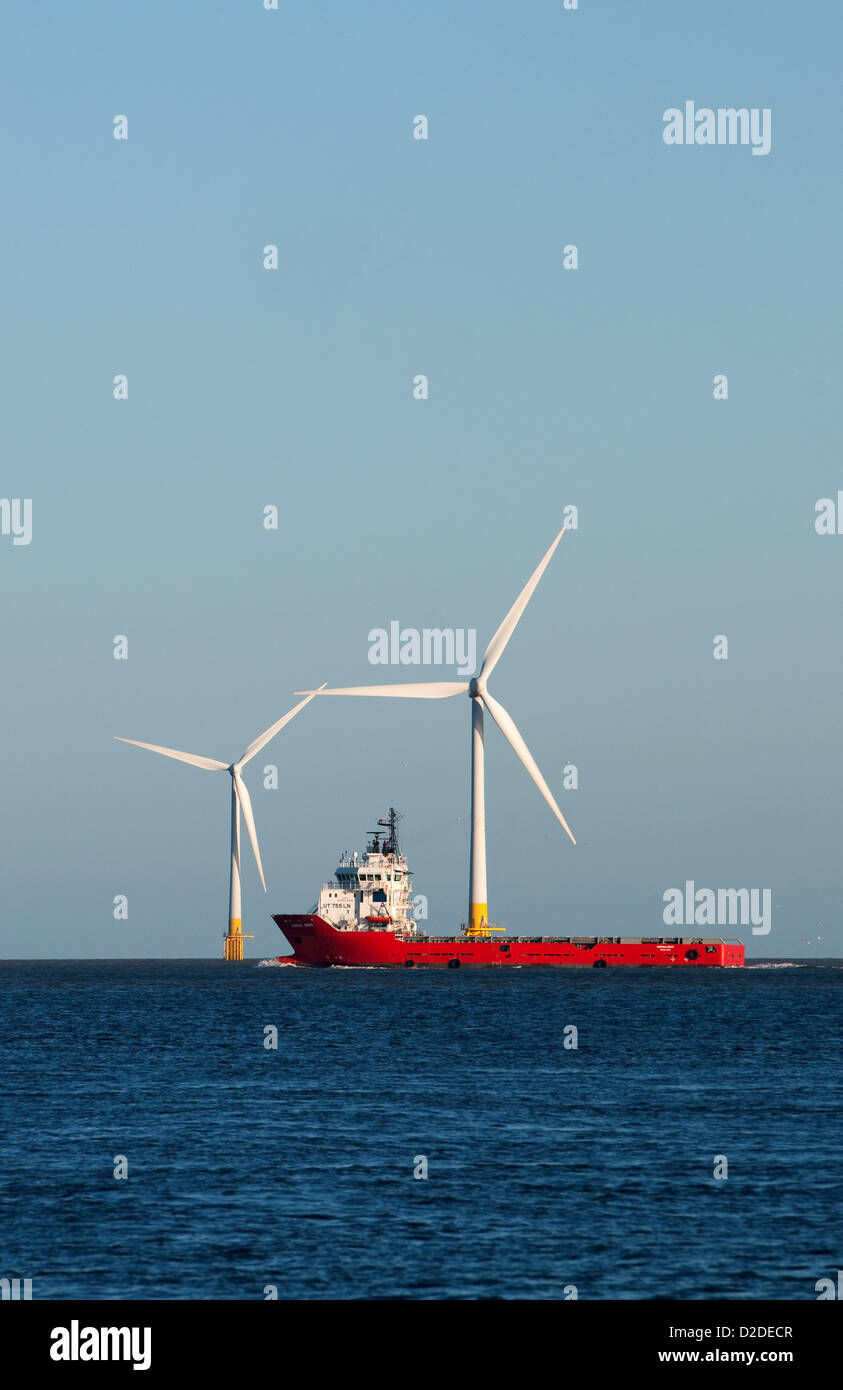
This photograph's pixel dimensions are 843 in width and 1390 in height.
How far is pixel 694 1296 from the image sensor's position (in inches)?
1438

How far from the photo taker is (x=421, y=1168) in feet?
173

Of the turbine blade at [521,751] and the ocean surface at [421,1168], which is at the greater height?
the turbine blade at [521,751]

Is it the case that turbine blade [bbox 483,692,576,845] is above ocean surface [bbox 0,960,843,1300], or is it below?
above

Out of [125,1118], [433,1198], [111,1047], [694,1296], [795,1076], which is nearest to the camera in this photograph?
[694,1296]

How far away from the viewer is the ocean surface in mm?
39094

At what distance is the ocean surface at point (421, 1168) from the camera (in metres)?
39.1

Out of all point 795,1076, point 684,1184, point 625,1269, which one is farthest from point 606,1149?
point 795,1076

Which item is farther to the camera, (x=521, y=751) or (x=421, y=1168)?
(x=521, y=751)

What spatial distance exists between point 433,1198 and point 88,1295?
1392cm

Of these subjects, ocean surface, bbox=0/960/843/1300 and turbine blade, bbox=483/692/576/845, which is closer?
ocean surface, bbox=0/960/843/1300

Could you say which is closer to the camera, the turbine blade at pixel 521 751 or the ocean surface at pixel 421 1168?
the ocean surface at pixel 421 1168

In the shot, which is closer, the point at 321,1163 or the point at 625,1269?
the point at 625,1269
